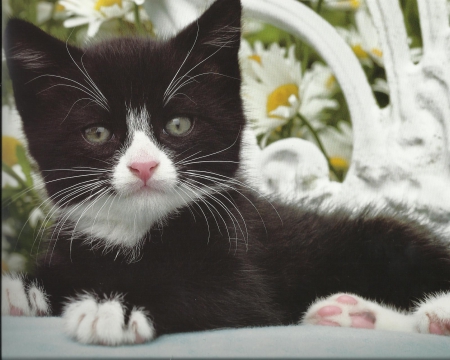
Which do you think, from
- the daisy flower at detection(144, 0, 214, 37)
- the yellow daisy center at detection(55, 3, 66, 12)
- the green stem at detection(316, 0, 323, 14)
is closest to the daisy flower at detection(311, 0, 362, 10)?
the green stem at detection(316, 0, 323, 14)

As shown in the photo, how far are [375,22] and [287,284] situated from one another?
1.64 ft

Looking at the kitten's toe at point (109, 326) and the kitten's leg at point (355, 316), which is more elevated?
the kitten's toe at point (109, 326)

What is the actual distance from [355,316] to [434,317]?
10 centimetres

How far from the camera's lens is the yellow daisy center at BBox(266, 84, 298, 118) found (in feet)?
3.35

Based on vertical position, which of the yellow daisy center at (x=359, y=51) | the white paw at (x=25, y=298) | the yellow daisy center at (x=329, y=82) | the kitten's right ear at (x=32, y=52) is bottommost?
the white paw at (x=25, y=298)

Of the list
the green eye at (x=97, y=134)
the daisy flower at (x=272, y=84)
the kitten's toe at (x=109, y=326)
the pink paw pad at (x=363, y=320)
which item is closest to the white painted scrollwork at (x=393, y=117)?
the daisy flower at (x=272, y=84)

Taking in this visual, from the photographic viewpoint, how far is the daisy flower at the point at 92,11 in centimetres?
83

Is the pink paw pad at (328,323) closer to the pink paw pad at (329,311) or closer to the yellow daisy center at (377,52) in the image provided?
the pink paw pad at (329,311)

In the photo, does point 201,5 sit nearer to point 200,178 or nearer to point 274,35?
point 274,35

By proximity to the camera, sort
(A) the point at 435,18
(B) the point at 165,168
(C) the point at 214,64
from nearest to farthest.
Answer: (B) the point at 165,168, (C) the point at 214,64, (A) the point at 435,18

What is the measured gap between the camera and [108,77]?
2.23 ft

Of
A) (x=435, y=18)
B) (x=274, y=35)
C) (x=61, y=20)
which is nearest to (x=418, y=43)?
(x=435, y=18)

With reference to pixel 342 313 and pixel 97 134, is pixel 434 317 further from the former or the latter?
pixel 97 134

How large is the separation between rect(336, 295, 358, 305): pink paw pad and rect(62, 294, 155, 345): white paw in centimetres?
29
